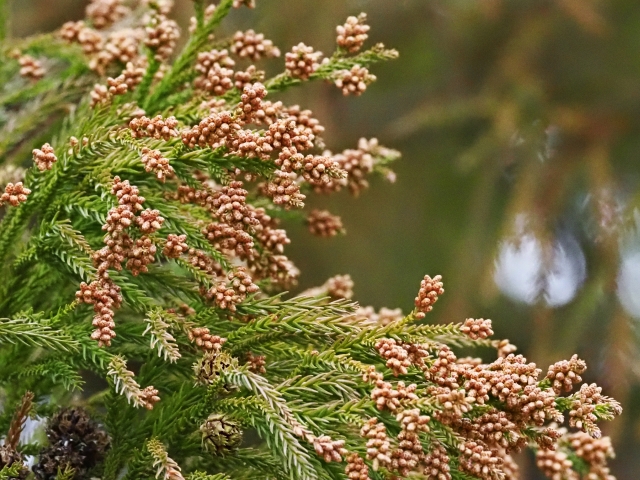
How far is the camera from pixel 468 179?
5.87 ft

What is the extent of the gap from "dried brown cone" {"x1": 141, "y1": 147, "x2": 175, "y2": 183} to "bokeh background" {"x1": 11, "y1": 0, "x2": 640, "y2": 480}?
0.97 meters

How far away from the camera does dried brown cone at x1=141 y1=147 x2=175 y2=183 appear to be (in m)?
0.54

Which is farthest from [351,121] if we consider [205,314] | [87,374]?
[205,314]

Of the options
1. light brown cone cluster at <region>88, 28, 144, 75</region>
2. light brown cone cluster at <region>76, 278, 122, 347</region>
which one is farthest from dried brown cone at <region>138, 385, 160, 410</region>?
light brown cone cluster at <region>88, 28, 144, 75</region>

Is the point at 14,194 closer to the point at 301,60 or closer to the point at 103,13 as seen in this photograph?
the point at 301,60

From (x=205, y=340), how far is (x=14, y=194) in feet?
Answer: 0.67

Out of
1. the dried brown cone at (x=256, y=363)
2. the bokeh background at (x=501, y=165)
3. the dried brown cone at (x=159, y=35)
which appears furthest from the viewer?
the bokeh background at (x=501, y=165)

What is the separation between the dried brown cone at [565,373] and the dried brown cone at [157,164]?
0.33 meters

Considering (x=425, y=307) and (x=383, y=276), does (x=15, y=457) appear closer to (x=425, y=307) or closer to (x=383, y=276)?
(x=425, y=307)

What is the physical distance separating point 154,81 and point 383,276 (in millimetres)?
1140

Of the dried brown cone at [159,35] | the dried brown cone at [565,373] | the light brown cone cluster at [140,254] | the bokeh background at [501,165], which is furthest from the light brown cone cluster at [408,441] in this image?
the bokeh background at [501,165]

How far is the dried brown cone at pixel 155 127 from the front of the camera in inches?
22.0

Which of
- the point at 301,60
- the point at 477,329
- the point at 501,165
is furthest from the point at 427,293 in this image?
the point at 501,165

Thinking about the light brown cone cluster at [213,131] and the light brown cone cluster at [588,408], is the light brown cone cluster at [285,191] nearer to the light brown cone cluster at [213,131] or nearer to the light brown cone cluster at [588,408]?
the light brown cone cluster at [213,131]
